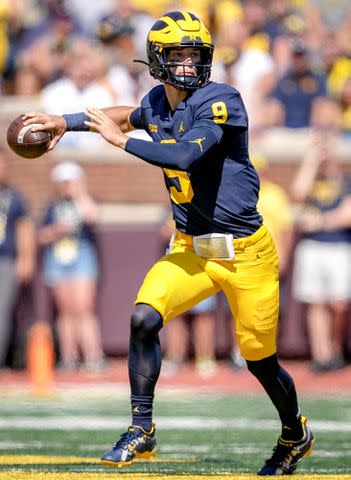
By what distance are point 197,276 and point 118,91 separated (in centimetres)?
712

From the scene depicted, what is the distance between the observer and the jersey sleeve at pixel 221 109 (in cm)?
545

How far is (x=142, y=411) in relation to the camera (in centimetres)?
547

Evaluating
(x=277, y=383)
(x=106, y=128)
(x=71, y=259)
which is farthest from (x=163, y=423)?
(x=106, y=128)

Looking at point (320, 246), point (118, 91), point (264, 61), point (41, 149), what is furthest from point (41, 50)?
point (41, 149)

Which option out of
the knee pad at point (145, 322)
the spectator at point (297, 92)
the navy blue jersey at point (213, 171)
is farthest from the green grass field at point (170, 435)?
the spectator at point (297, 92)

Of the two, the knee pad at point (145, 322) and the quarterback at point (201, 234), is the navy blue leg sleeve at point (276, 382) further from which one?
the knee pad at point (145, 322)

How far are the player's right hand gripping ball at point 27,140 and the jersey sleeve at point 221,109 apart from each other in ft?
2.53

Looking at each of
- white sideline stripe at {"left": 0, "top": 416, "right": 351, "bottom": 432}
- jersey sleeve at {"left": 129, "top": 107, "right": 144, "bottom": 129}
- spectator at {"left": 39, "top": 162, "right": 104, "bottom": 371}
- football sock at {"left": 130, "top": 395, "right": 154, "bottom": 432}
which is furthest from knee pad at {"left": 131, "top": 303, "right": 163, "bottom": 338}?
spectator at {"left": 39, "top": 162, "right": 104, "bottom": 371}

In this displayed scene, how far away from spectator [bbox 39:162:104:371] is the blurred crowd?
3.22 ft

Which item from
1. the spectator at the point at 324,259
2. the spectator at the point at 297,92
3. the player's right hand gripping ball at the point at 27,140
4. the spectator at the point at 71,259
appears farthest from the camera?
the spectator at the point at 297,92

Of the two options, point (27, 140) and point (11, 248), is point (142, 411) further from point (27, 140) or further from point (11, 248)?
point (11, 248)

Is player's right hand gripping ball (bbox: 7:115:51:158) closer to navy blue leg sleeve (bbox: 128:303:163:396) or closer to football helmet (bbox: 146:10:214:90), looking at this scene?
football helmet (bbox: 146:10:214:90)

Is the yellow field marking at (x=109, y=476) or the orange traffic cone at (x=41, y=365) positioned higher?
the yellow field marking at (x=109, y=476)

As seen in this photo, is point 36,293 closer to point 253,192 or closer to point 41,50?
point 41,50
